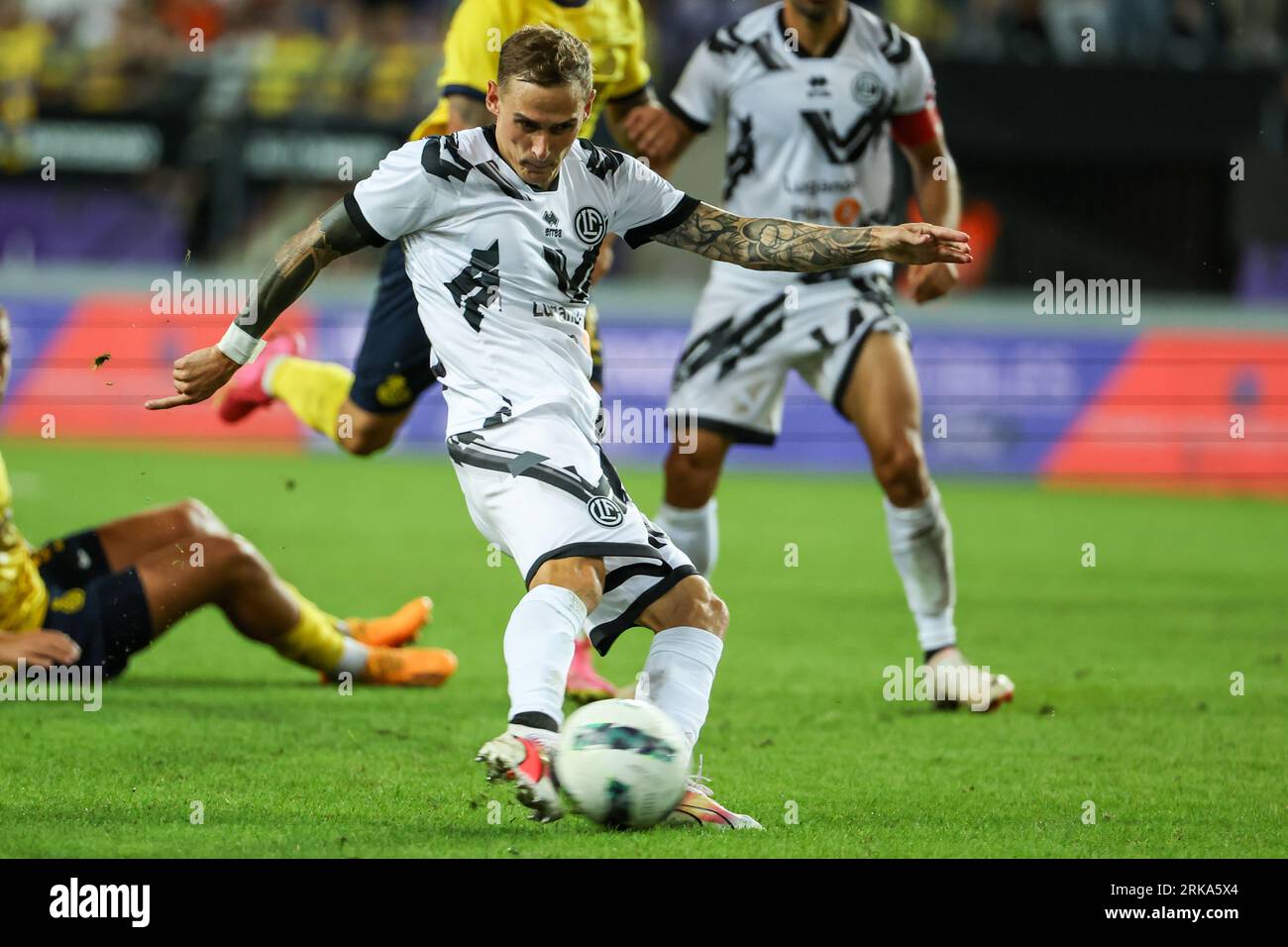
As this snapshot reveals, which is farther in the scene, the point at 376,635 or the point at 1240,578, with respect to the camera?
the point at 1240,578

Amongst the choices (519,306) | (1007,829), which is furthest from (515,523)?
(1007,829)

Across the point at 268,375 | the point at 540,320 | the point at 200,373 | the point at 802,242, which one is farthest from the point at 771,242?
the point at 268,375

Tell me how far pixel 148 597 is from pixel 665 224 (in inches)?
83.2

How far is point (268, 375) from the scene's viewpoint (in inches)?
292

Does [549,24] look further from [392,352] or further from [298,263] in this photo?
[298,263]

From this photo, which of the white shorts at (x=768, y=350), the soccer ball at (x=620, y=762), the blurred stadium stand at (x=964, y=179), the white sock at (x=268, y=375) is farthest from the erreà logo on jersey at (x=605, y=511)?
the blurred stadium stand at (x=964, y=179)

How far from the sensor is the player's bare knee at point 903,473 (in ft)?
21.8

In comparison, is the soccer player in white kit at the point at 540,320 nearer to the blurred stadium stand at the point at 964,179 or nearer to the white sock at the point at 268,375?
the white sock at the point at 268,375

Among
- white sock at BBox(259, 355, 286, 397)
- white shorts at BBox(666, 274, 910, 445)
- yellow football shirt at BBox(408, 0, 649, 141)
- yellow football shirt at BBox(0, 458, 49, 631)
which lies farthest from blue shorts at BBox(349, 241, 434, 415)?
yellow football shirt at BBox(0, 458, 49, 631)

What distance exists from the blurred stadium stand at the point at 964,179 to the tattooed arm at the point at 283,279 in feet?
35.9

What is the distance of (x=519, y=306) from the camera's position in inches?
189

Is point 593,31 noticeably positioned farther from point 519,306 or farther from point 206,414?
point 206,414

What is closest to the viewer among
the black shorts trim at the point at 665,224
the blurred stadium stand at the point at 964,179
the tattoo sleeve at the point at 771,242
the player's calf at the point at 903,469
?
the tattoo sleeve at the point at 771,242

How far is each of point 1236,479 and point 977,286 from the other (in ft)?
14.2
